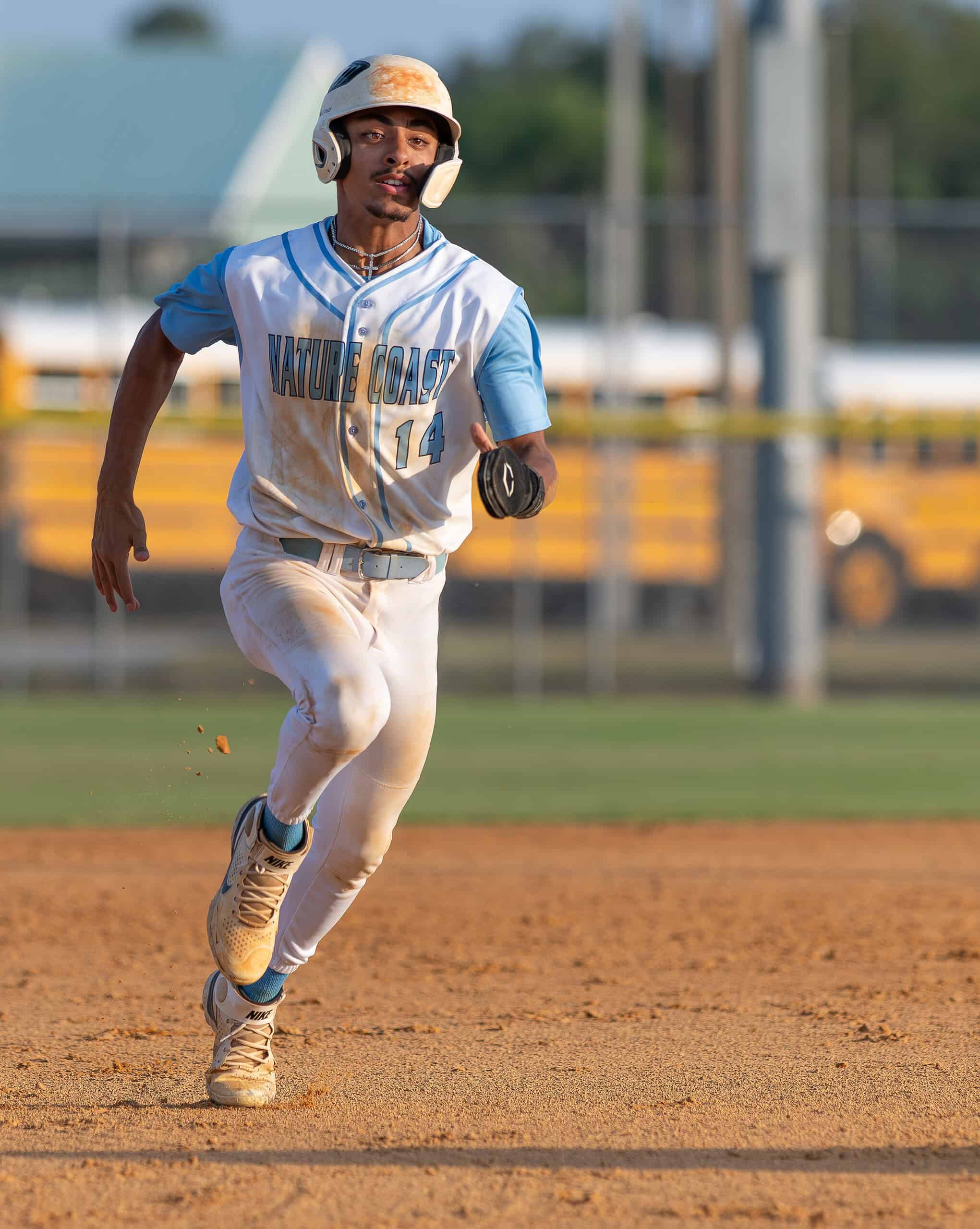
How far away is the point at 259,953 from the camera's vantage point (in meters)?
3.55

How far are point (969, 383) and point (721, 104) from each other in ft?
14.4

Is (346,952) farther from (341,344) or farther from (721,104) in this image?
(721,104)

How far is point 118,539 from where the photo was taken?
12.5ft

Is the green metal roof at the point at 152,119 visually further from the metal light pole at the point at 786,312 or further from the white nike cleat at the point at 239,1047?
the white nike cleat at the point at 239,1047

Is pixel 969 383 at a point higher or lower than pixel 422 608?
higher

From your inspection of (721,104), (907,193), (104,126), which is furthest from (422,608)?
(907,193)

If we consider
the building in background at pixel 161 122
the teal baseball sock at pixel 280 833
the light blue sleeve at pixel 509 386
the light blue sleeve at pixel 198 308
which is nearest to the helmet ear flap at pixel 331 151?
the light blue sleeve at pixel 198 308

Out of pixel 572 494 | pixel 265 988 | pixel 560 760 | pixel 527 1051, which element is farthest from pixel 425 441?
pixel 572 494

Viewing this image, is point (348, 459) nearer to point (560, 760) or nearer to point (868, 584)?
point (560, 760)

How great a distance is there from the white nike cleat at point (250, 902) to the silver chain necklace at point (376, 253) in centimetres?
112

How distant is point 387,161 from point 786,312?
427 inches

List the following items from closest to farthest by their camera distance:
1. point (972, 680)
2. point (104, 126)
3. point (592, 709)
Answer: point (592, 709)
point (972, 680)
point (104, 126)

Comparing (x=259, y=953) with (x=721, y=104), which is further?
(x=721, y=104)

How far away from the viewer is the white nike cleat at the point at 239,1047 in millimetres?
3592
